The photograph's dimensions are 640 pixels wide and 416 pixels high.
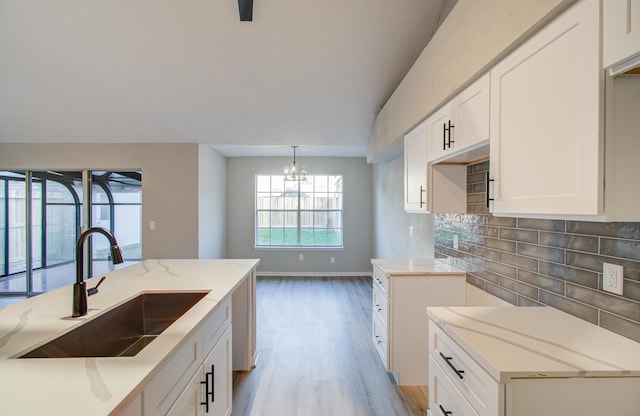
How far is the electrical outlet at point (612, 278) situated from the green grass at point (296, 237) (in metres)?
5.09

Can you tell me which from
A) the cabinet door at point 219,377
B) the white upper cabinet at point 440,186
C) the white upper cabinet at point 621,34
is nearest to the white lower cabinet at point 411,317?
the white upper cabinet at point 440,186

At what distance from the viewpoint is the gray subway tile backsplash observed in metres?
1.09

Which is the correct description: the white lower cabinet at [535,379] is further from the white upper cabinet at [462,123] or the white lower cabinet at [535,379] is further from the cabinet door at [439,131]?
the cabinet door at [439,131]

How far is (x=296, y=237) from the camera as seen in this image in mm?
6227

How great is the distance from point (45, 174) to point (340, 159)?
4.92 m

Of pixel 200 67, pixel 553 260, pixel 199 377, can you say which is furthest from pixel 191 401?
pixel 200 67

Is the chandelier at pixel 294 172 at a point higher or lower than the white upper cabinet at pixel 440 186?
higher

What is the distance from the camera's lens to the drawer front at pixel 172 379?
898mm

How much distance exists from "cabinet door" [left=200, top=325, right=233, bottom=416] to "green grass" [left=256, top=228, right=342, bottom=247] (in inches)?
173

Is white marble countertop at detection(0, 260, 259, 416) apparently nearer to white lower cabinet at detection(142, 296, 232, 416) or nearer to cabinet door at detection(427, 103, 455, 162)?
white lower cabinet at detection(142, 296, 232, 416)

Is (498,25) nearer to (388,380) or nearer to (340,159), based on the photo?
(388,380)

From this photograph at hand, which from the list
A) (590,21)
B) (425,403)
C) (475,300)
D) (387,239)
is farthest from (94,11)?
(387,239)

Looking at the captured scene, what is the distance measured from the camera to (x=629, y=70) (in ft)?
2.68

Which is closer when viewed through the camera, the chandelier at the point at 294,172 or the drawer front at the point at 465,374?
the drawer front at the point at 465,374
